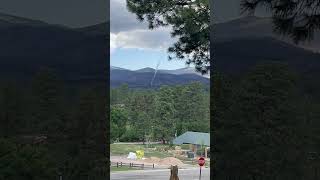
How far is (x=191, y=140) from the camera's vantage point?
493 inches

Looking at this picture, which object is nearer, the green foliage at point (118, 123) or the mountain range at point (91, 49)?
the mountain range at point (91, 49)

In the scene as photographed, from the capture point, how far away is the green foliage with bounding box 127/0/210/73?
6832 mm

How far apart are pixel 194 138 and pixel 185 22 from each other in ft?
19.1

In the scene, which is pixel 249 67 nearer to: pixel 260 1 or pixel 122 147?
pixel 260 1

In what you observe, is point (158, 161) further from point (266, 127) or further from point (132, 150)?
point (266, 127)

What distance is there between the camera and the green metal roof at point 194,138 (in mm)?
12137

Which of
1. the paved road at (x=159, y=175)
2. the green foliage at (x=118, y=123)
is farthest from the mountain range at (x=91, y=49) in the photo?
the green foliage at (x=118, y=123)

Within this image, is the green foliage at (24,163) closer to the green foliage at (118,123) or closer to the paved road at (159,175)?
the paved road at (159,175)

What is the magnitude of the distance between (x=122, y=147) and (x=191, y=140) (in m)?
1.63

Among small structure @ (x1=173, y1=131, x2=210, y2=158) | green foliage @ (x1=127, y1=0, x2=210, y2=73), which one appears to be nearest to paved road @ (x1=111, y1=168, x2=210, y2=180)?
small structure @ (x1=173, y1=131, x2=210, y2=158)

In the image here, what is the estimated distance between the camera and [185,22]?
22.6 ft

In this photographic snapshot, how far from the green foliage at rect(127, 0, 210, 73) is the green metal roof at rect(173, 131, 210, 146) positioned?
5.30 m

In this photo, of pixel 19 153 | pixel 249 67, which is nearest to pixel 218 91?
pixel 249 67

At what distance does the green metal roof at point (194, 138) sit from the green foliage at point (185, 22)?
530 cm
